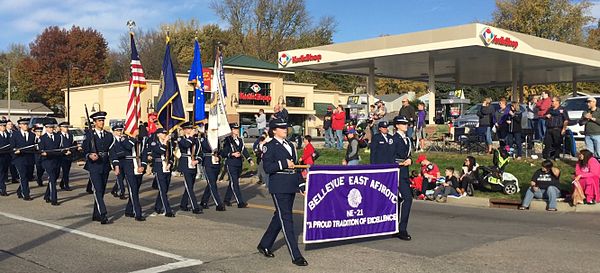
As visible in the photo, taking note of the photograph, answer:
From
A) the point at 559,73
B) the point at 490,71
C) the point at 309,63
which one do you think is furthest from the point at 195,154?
the point at 559,73

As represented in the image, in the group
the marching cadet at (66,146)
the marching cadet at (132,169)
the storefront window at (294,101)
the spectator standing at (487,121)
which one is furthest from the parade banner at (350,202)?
the storefront window at (294,101)

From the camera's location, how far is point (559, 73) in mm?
38938

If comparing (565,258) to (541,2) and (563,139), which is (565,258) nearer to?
(563,139)

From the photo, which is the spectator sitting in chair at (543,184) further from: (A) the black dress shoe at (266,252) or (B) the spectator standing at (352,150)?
(A) the black dress shoe at (266,252)

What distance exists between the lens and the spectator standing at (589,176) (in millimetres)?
12930

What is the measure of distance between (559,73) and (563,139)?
24585 mm

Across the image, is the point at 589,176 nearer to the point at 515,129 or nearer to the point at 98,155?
the point at 515,129

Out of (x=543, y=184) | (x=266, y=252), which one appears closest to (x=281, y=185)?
(x=266, y=252)

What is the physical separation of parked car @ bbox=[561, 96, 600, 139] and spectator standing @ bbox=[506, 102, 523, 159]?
354cm

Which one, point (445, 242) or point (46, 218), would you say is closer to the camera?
point (445, 242)

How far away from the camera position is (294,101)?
59.7m

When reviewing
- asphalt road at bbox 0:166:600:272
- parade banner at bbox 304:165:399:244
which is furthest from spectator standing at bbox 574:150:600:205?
parade banner at bbox 304:165:399:244

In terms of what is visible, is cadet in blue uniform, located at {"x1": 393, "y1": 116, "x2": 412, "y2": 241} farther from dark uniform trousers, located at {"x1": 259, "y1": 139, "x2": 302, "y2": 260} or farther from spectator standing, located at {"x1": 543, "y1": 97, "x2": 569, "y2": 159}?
spectator standing, located at {"x1": 543, "y1": 97, "x2": 569, "y2": 159}

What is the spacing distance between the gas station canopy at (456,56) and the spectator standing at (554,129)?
29.9 ft
